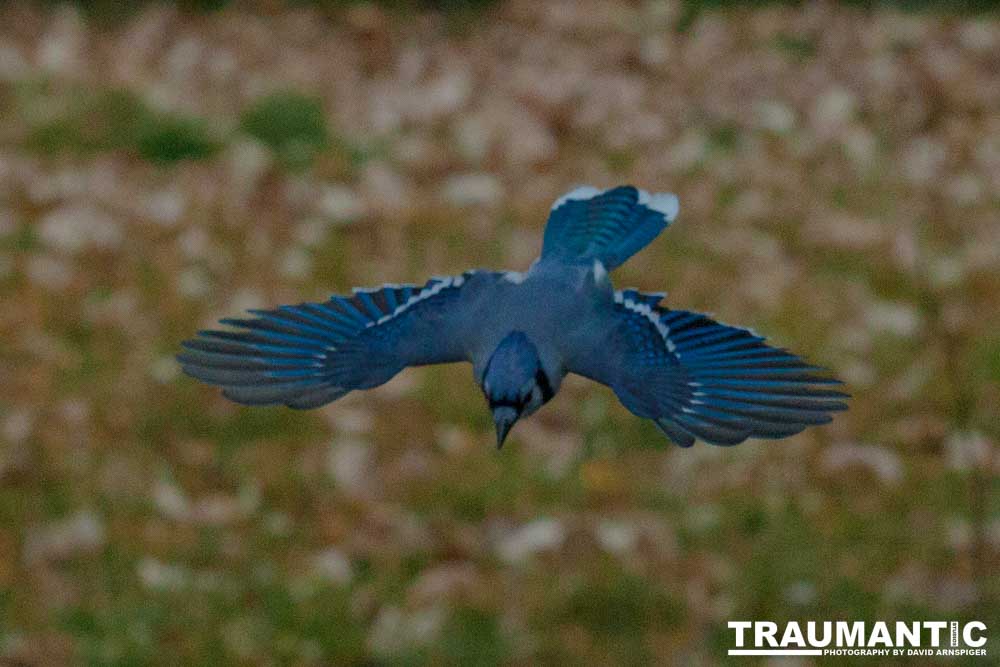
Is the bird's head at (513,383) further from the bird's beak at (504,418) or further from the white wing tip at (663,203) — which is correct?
the white wing tip at (663,203)

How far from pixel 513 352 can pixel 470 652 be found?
1.56 m

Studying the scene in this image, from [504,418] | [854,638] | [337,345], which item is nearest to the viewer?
[504,418]

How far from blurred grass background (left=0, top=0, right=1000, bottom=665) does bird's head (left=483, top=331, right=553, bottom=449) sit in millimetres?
471

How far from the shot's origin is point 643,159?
15.1 ft

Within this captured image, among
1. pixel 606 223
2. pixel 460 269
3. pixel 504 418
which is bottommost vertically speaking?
pixel 504 418

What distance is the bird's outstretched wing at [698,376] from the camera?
4.74ft

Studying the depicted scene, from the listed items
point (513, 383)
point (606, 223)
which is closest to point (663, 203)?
point (606, 223)

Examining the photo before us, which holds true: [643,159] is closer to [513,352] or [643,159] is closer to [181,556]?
[181,556]

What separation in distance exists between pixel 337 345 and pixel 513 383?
0.35 metres

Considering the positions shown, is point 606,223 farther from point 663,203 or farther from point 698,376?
point 698,376

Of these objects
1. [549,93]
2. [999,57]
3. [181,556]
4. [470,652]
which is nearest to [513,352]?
[470,652]

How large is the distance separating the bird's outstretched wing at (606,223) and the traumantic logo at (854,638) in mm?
1171

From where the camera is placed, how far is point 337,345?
1776 mm

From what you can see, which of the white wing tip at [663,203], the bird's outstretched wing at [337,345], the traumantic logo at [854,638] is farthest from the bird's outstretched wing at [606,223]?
the traumantic logo at [854,638]
